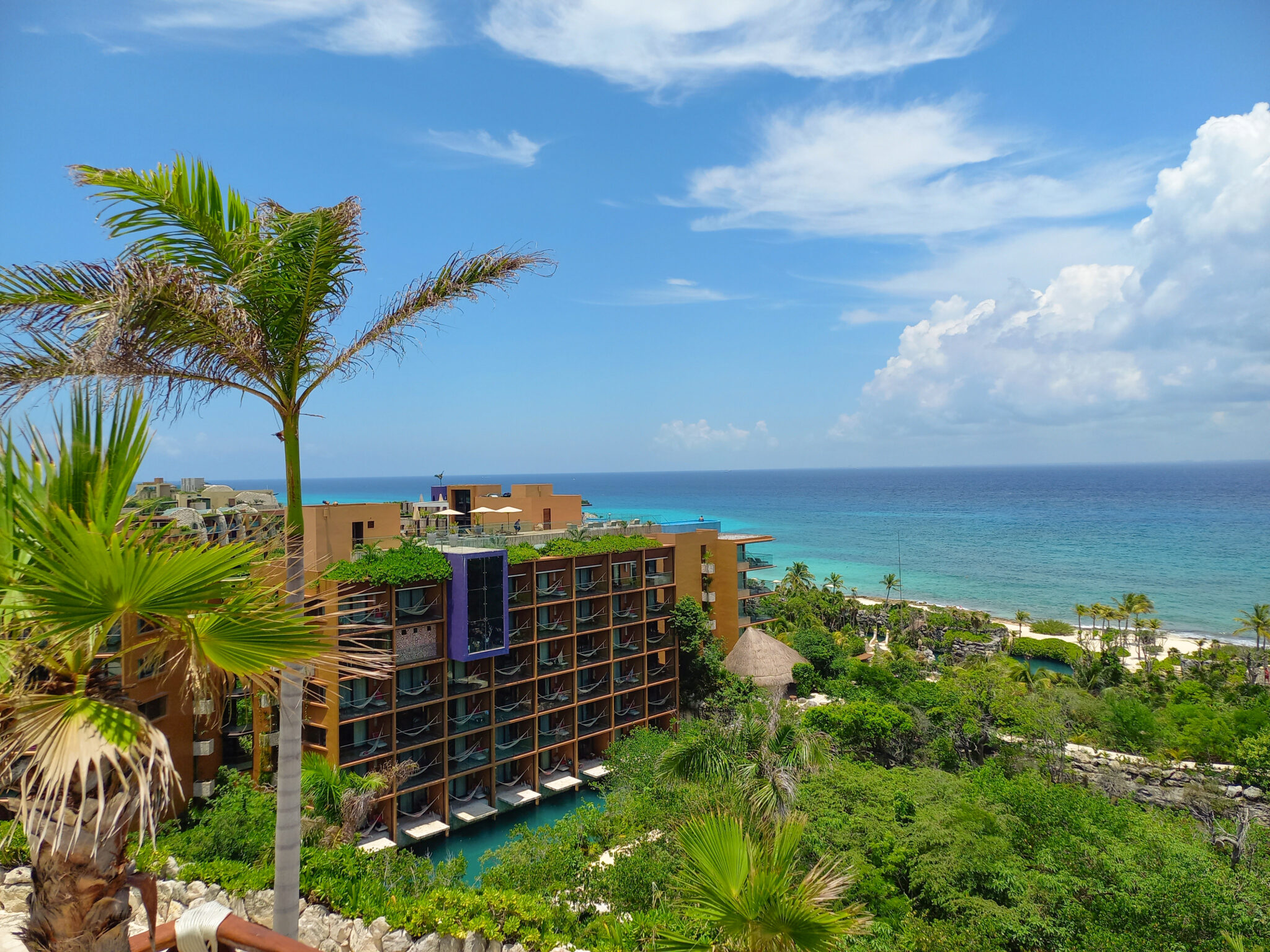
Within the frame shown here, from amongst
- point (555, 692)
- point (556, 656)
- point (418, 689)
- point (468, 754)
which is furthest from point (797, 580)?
point (418, 689)

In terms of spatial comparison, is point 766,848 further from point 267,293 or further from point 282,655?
point 267,293

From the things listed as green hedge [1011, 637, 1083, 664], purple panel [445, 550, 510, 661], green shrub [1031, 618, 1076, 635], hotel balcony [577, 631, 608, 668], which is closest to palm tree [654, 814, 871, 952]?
purple panel [445, 550, 510, 661]

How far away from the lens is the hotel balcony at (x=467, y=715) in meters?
22.7

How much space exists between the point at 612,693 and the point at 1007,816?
14.9 metres

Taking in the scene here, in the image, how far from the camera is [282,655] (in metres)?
3.39

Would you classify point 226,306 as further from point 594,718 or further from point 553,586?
point 594,718

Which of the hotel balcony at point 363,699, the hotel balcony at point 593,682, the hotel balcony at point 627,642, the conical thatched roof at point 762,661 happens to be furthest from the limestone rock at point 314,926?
the conical thatched roof at point 762,661

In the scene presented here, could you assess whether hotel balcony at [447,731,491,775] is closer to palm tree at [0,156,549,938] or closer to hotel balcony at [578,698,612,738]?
hotel balcony at [578,698,612,738]

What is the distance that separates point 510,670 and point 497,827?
16.2 ft

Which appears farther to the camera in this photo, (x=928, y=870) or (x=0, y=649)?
(x=928, y=870)

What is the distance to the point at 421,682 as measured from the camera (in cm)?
2231

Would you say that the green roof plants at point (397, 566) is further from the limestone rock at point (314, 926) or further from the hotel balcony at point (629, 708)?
the limestone rock at point (314, 926)

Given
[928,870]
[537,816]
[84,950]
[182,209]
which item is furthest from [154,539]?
[537,816]

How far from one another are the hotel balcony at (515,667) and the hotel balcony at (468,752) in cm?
185
